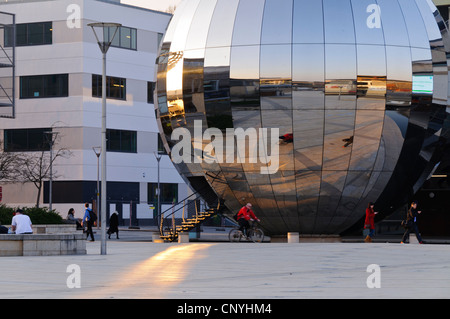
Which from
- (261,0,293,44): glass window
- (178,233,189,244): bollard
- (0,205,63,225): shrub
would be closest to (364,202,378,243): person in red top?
(261,0,293,44): glass window

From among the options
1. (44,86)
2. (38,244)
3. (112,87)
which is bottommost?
(38,244)

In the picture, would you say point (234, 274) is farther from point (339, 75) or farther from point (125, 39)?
point (125, 39)

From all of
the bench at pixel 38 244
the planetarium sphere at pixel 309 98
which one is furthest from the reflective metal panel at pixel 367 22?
the bench at pixel 38 244

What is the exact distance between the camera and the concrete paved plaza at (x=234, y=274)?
14.5 meters

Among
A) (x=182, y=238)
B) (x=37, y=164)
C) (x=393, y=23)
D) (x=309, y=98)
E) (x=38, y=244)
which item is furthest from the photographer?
(x=37, y=164)

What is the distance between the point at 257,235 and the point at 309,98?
6.09 metres

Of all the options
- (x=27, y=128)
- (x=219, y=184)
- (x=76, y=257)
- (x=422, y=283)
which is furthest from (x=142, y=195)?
(x=422, y=283)

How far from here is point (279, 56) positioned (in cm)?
3161

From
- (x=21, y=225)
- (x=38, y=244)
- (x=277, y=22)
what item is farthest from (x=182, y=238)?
(x=38, y=244)

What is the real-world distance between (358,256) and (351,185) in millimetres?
7982

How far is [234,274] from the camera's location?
61.0ft

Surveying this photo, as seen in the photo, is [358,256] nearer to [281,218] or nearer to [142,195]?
[281,218]

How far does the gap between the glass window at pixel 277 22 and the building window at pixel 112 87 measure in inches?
2094

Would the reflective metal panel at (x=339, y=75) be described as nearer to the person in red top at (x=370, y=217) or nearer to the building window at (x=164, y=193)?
the person in red top at (x=370, y=217)
